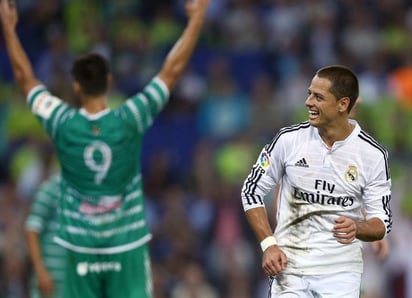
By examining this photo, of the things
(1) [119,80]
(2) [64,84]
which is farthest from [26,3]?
(2) [64,84]

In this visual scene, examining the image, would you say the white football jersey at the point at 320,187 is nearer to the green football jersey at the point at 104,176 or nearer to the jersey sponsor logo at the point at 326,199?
the jersey sponsor logo at the point at 326,199

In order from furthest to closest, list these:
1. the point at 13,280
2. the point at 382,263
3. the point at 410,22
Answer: the point at 410,22, the point at 382,263, the point at 13,280

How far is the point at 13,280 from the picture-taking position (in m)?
14.0

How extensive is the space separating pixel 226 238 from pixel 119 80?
140 inches

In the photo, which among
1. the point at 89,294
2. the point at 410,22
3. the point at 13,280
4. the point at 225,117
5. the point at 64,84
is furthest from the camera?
the point at 410,22

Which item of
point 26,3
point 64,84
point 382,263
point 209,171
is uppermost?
point 26,3

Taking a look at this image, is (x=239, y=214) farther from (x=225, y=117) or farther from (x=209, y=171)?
(x=225, y=117)

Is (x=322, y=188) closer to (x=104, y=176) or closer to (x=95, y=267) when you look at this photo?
(x=104, y=176)

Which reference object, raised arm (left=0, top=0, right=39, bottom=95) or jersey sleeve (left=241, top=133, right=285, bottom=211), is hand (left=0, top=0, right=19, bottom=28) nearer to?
raised arm (left=0, top=0, right=39, bottom=95)

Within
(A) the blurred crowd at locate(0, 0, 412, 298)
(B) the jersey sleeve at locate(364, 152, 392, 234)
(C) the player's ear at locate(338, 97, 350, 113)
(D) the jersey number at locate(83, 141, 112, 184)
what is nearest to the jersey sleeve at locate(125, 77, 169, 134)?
(D) the jersey number at locate(83, 141, 112, 184)

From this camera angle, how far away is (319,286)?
824cm

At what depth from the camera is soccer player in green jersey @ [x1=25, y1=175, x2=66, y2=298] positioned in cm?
995

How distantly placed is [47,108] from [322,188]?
2.29m

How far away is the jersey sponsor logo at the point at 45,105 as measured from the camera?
9.32 meters
